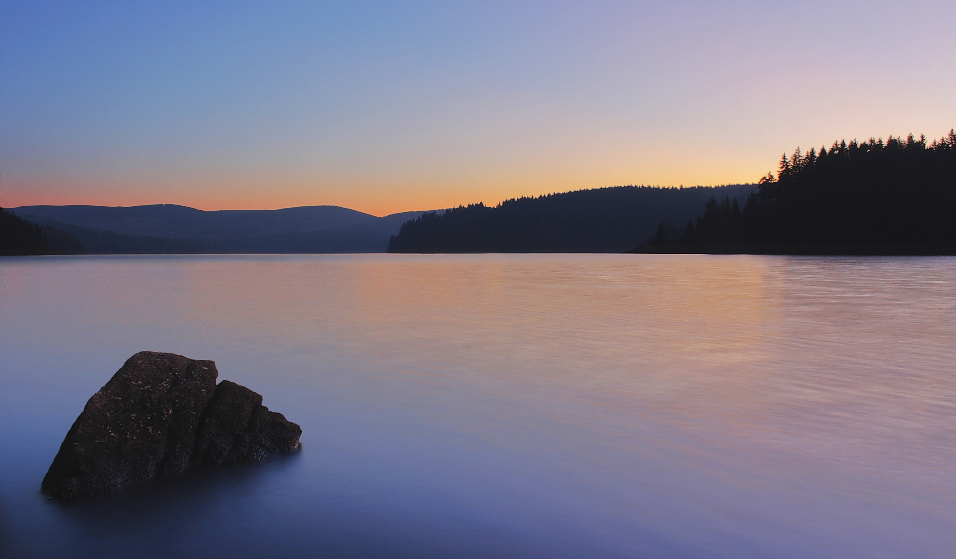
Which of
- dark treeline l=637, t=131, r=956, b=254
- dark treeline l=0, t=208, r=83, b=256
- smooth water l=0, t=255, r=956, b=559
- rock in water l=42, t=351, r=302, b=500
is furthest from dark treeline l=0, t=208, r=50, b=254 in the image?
rock in water l=42, t=351, r=302, b=500

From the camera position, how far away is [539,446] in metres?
6.63

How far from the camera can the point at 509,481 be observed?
5641mm

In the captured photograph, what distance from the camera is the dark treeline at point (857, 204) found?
328ft

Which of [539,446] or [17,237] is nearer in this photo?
[539,446]

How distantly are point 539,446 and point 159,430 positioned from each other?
3676 millimetres

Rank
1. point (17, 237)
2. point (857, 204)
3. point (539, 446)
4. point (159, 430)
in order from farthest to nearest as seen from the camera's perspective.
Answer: point (17, 237), point (857, 204), point (539, 446), point (159, 430)

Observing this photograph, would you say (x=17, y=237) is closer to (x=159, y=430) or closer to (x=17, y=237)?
(x=17, y=237)

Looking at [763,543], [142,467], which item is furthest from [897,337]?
[142,467]

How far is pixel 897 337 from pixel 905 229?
106 metres

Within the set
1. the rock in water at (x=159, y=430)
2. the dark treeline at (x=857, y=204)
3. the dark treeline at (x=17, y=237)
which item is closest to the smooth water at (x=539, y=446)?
the rock in water at (x=159, y=430)

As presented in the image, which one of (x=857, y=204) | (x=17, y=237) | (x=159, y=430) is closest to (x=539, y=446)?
(x=159, y=430)

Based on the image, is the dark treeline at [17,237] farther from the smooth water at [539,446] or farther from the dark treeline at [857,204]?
the smooth water at [539,446]

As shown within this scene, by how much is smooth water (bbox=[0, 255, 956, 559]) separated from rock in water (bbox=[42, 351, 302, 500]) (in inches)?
9.3

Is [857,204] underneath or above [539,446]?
above
